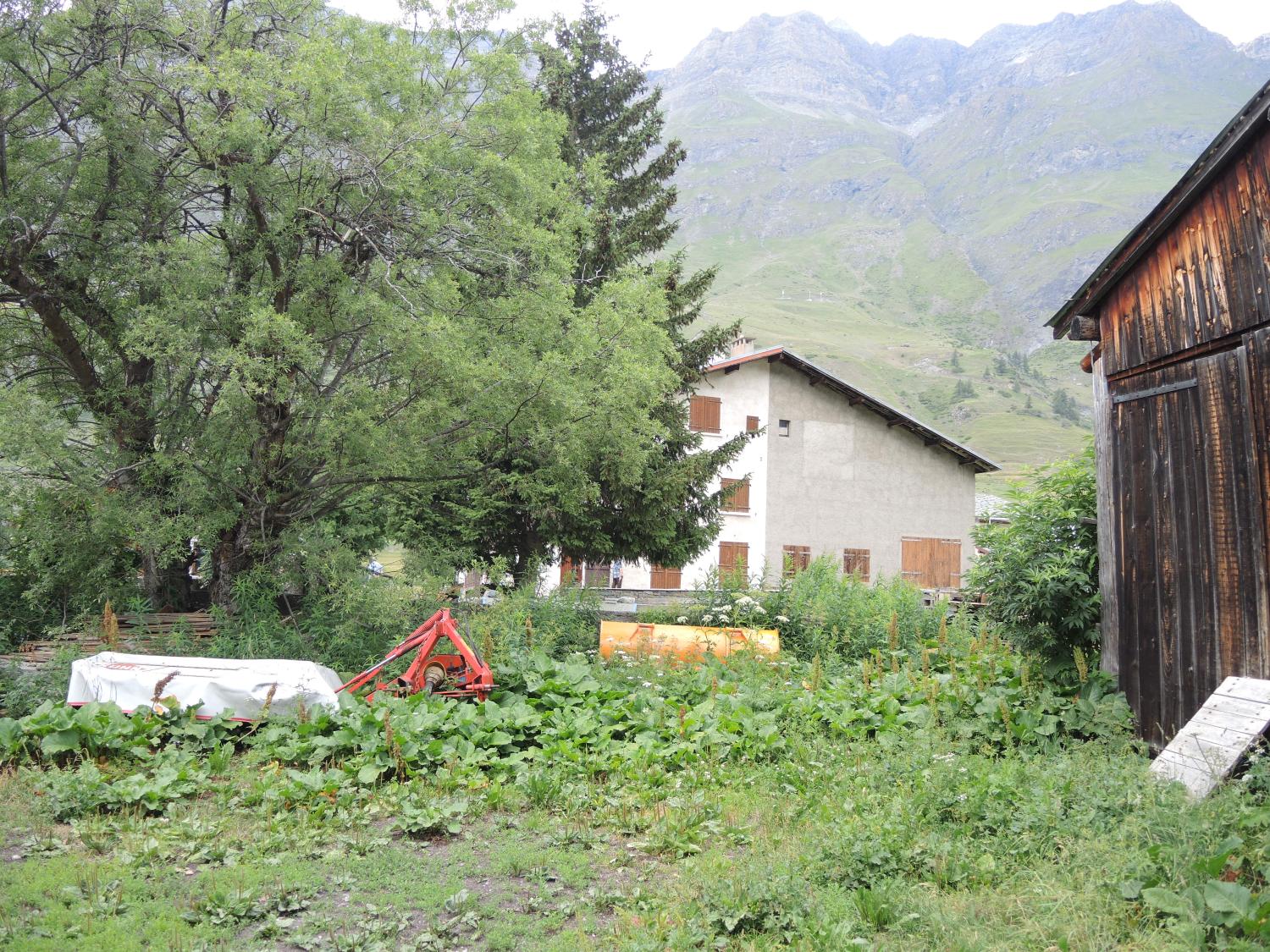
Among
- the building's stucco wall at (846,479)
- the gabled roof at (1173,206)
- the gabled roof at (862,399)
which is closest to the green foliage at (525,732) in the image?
the gabled roof at (1173,206)

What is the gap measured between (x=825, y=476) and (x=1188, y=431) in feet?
78.2

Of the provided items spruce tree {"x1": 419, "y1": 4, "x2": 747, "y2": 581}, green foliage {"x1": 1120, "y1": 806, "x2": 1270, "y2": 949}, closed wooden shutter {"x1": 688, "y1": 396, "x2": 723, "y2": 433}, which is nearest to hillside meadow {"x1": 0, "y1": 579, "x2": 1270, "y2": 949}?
green foliage {"x1": 1120, "y1": 806, "x2": 1270, "y2": 949}

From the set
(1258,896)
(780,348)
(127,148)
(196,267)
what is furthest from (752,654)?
(780,348)

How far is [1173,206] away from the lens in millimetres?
7883

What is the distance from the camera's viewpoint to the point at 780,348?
30234 mm

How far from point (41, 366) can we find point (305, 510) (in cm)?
473

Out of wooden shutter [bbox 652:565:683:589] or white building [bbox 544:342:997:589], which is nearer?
wooden shutter [bbox 652:565:683:589]

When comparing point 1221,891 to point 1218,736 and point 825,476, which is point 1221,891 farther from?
point 825,476

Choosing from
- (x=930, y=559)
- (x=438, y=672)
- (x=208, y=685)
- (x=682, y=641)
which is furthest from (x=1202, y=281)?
(x=930, y=559)

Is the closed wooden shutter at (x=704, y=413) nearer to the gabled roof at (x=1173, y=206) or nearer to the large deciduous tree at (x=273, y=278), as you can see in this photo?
the large deciduous tree at (x=273, y=278)

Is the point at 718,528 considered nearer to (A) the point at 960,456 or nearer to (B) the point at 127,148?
(B) the point at 127,148

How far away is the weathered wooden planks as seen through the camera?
623cm

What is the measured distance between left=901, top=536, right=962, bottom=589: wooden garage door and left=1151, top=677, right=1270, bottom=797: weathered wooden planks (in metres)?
25.4

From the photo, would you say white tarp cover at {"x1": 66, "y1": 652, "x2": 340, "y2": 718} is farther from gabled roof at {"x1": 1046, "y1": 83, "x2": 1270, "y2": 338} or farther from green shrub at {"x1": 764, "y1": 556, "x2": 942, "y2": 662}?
gabled roof at {"x1": 1046, "y1": 83, "x2": 1270, "y2": 338}
